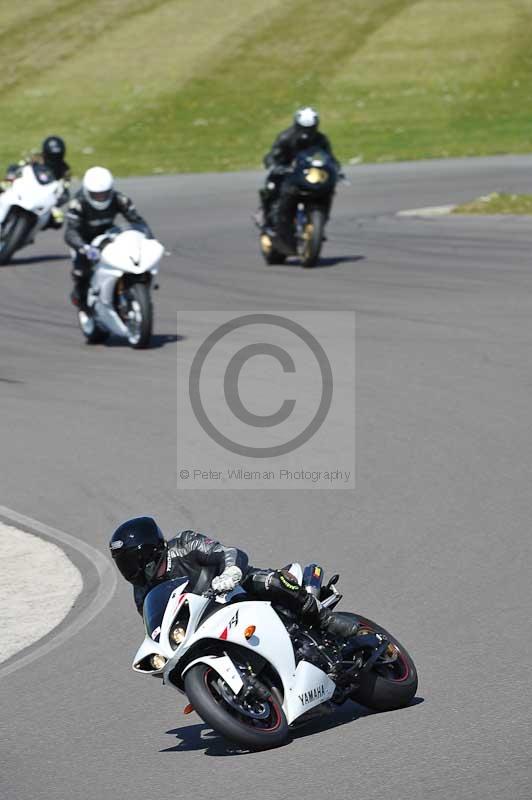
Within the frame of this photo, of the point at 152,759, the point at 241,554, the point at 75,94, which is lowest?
the point at 75,94

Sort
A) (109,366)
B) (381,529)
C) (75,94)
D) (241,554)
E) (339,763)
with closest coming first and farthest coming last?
1. (339,763)
2. (241,554)
3. (381,529)
4. (109,366)
5. (75,94)

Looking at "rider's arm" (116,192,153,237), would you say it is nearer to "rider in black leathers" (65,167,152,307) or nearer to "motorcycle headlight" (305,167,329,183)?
"rider in black leathers" (65,167,152,307)

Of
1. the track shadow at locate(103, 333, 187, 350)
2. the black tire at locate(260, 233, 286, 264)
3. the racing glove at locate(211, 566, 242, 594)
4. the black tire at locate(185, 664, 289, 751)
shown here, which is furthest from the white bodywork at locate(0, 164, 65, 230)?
the black tire at locate(185, 664, 289, 751)

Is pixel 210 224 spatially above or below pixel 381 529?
below

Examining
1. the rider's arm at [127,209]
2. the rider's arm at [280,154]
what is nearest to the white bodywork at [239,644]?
the rider's arm at [127,209]

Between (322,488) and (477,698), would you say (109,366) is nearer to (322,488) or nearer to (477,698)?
(322,488)

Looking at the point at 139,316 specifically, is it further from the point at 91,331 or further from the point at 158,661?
the point at 158,661

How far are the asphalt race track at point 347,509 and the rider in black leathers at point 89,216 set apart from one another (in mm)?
788

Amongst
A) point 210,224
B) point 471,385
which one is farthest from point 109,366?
point 210,224

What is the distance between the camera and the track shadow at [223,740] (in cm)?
625

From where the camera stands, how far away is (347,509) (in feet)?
32.0

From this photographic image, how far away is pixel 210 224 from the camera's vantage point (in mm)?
25516

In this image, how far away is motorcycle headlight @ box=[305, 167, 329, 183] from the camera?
18.9 meters

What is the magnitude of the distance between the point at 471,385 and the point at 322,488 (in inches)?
118
